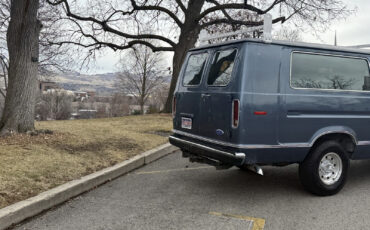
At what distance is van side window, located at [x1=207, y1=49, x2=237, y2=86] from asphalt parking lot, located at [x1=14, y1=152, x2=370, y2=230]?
1.69 metres

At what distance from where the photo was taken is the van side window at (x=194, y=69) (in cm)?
550

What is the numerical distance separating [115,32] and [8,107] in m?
12.1

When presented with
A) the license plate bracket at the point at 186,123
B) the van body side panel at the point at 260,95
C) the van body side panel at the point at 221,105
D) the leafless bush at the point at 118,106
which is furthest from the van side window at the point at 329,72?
the leafless bush at the point at 118,106

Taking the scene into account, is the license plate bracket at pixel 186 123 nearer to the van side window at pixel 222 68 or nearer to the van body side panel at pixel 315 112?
the van side window at pixel 222 68

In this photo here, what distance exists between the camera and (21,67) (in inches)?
297

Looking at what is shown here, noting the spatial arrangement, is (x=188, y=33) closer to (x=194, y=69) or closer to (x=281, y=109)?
(x=194, y=69)

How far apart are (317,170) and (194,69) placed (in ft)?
8.03

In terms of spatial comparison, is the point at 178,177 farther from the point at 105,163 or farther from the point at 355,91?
the point at 355,91

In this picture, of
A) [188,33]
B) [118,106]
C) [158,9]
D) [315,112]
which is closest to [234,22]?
[188,33]

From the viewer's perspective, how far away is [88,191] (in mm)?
5223

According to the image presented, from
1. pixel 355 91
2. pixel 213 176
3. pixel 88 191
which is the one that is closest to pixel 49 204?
pixel 88 191

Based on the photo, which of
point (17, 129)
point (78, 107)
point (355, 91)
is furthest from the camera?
point (78, 107)

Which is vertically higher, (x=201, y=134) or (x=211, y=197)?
(x=201, y=134)

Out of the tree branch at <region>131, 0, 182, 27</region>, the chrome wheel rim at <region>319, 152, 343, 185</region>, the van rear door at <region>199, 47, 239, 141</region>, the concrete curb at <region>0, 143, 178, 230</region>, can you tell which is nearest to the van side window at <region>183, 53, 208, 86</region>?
the van rear door at <region>199, 47, 239, 141</region>
